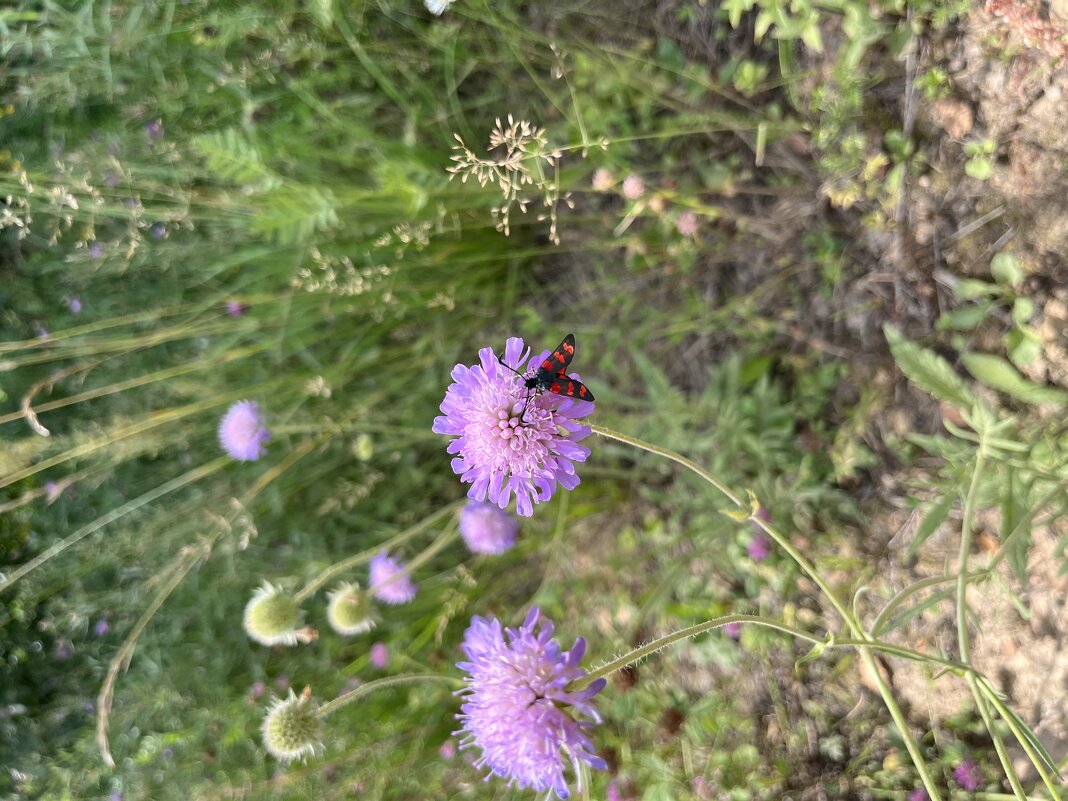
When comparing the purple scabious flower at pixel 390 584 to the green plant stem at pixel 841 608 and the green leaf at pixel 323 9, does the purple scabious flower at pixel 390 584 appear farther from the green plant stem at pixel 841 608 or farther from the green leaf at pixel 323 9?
the green leaf at pixel 323 9

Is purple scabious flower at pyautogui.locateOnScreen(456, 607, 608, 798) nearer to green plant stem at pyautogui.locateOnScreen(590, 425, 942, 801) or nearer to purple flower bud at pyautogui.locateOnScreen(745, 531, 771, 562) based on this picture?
green plant stem at pyautogui.locateOnScreen(590, 425, 942, 801)

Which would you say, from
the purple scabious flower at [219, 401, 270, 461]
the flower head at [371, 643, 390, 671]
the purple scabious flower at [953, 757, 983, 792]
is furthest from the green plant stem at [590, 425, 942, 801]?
the flower head at [371, 643, 390, 671]

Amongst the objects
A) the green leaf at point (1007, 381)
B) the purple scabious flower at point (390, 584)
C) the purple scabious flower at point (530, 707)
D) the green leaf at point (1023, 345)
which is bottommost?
the purple scabious flower at point (390, 584)

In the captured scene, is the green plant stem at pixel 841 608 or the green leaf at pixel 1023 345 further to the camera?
the green leaf at pixel 1023 345

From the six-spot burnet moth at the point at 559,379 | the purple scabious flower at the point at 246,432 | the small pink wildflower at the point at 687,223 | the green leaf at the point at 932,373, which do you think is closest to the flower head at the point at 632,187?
the small pink wildflower at the point at 687,223

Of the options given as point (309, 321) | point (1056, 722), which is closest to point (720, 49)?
point (309, 321)

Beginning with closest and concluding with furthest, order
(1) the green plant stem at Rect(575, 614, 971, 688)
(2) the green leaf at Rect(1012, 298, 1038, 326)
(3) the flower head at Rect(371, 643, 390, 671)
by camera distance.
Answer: (1) the green plant stem at Rect(575, 614, 971, 688) < (2) the green leaf at Rect(1012, 298, 1038, 326) < (3) the flower head at Rect(371, 643, 390, 671)
